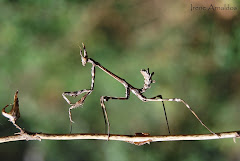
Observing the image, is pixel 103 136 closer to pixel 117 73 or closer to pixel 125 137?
pixel 125 137

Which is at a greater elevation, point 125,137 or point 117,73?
point 117,73

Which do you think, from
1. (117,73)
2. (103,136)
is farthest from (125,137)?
(117,73)

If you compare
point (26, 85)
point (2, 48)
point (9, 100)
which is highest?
point (2, 48)

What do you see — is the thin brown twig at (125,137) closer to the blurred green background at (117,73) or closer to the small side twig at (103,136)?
the small side twig at (103,136)

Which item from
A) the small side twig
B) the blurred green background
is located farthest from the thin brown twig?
the blurred green background

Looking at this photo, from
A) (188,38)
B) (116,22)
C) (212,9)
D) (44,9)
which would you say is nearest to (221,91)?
(188,38)

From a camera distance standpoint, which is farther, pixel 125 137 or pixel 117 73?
pixel 117 73

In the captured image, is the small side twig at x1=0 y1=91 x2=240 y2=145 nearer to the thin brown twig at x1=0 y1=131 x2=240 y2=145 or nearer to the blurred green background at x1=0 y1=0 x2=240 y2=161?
the thin brown twig at x1=0 y1=131 x2=240 y2=145

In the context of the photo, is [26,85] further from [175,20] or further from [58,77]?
[175,20]

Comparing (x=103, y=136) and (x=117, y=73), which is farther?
(x=117, y=73)
